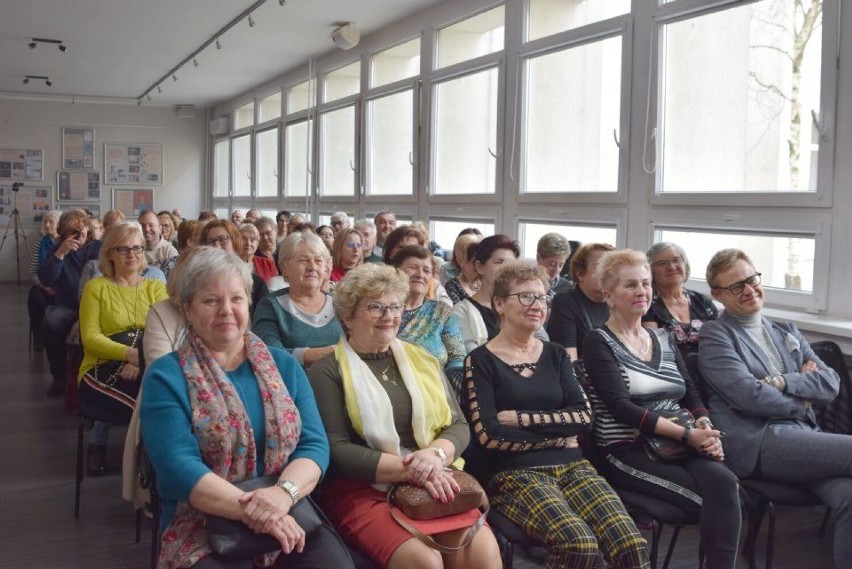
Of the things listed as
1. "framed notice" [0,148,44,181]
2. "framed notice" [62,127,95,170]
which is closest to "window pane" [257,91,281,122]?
"framed notice" [62,127,95,170]

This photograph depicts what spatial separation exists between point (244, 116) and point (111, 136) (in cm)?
299

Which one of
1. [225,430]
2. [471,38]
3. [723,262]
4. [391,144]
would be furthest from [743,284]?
[391,144]

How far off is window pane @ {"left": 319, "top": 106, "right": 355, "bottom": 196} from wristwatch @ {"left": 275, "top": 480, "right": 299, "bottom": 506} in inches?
322

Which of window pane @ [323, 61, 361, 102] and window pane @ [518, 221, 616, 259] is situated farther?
window pane @ [323, 61, 361, 102]

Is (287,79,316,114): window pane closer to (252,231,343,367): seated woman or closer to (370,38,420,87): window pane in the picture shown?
(370,38,420,87): window pane

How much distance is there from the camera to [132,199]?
1592cm

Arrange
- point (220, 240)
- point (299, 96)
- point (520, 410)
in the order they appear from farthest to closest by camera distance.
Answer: point (299, 96) → point (220, 240) → point (520, 410)

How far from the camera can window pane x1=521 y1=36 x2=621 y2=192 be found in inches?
234

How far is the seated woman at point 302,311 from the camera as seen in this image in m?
3.24

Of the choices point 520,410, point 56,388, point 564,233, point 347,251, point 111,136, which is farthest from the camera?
point 111,136

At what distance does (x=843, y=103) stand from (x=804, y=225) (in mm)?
671

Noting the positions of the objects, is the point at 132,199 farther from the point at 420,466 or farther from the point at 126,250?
the point at 420,466

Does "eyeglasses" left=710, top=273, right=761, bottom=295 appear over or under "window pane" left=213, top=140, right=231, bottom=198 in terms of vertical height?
under

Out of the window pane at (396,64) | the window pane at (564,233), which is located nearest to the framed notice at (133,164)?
the window pane at (396,64)
